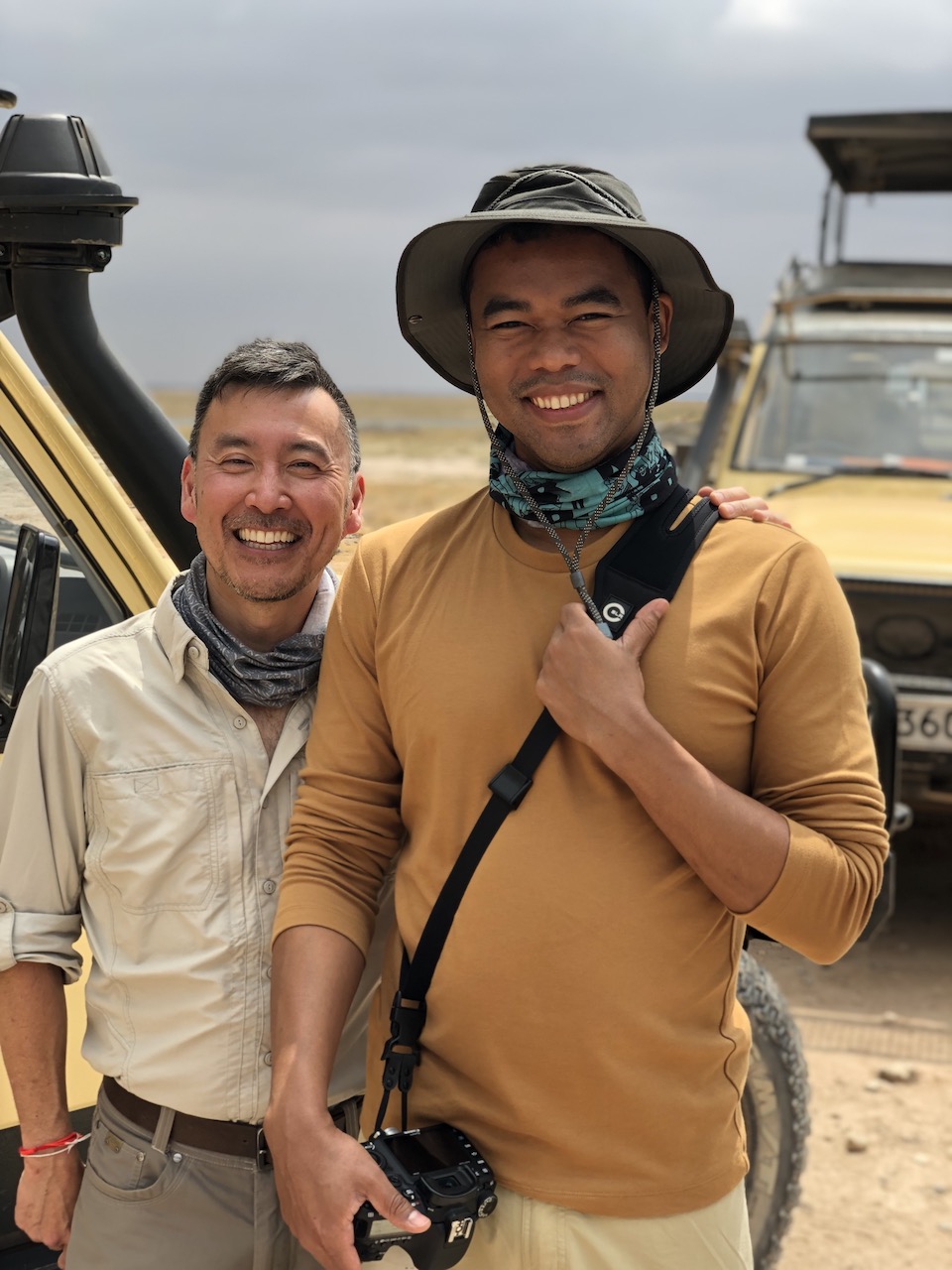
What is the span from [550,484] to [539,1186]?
84 cm

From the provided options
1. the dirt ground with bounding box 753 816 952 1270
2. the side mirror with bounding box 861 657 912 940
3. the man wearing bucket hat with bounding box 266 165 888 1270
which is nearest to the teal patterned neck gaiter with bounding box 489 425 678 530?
the man wearing bucket hat with bounding box 266 165 888 1270

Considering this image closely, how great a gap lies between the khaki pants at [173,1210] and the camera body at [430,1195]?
0.29m

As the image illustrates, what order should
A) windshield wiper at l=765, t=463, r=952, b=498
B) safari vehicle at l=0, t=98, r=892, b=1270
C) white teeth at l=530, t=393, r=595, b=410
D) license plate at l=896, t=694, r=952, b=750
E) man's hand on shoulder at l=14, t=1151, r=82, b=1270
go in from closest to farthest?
white teeth at l=530, t=393, r=595, b=410, man's hand on shoulder at l=14, t=1151, r=82, b=1270, safari vehicle at l=0, t=98, r=892, b=1270, license plate at l=896, t=694, r=952, b=750, windshield wiper at l=765, t=463, r=952, b=498

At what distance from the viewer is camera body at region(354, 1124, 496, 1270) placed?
1.64m

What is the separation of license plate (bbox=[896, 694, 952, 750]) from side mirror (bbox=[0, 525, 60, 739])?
3.90 m

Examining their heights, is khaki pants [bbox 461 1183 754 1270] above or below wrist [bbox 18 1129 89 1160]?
above

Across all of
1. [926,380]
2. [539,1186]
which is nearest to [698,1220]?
[539,1186]

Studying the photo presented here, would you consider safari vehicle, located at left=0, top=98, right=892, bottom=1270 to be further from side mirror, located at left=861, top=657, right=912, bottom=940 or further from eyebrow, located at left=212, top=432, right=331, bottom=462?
side mirror, located at left=861, top=657, right=912, bottom=940

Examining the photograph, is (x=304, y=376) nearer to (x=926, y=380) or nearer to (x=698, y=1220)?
(x=698, y=1220)

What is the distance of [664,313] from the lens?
194 centimetres

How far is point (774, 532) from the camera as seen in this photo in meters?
1.79

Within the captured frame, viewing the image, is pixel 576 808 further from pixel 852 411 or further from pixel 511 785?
pixel 852 411

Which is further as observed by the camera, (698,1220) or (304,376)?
(304,376)

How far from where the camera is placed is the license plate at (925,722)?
17.7ft
